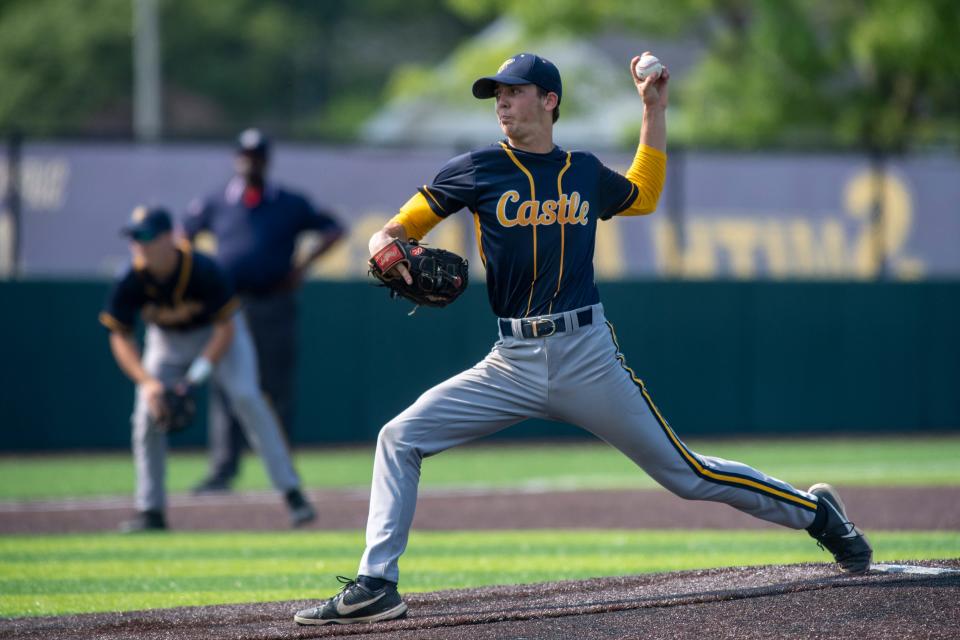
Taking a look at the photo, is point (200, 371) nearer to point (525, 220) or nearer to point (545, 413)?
point (545, 413)

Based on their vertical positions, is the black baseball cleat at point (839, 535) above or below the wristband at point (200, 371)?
below

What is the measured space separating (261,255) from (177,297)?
2204mm

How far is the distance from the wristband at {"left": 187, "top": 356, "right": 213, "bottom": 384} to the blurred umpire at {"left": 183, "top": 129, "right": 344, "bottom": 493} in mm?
1964

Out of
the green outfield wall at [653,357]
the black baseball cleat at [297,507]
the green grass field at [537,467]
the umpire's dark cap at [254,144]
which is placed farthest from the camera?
the green outfield wall at [653,357]

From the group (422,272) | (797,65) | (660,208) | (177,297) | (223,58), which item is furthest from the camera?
(223,58)

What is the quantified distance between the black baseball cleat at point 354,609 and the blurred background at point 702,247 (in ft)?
29.1

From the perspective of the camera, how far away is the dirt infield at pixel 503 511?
8359 millimetres

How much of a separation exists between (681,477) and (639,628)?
2.23 feet

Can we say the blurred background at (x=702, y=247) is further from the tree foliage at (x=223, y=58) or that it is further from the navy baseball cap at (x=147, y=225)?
the tree foliage at (x=223, y=58)

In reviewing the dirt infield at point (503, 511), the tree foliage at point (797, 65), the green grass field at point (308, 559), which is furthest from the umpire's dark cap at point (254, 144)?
the tree foliage at point (797, 65)

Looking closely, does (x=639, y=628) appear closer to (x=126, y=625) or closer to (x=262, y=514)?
(x=126, y=625)

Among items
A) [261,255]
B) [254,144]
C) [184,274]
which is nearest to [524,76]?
[184,274]

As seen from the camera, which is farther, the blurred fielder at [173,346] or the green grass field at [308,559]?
the blurred fielder at [173,346]

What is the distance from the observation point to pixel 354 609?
4797mm
